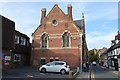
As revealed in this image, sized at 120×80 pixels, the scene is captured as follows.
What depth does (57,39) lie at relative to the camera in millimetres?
46594

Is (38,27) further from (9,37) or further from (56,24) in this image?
(9,37)

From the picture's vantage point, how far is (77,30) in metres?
45.1

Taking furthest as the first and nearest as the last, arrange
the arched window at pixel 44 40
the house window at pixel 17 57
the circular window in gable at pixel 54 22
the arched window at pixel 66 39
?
the arched window at pixel 44 40
the circular window in gable at pixel 54 22
the arched window at pixel 66 39
the house window at pixel 17 57

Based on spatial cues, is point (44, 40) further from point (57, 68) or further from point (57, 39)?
point (57, 68)

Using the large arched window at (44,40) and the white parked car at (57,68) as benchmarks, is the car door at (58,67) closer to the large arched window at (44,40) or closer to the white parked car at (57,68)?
the white parked car at (57,68)

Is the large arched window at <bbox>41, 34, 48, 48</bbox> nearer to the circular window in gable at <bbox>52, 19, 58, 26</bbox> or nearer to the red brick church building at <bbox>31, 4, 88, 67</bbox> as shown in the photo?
the red brick church building at <bbox>31, 4, 88, 67</bbox>

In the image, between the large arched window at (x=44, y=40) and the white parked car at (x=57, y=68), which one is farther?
the large arched window at (x=44, y=40)

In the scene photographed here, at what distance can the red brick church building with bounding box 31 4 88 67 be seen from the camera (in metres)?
45.0

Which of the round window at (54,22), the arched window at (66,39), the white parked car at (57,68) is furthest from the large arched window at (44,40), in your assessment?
the white parked car at (57,68)

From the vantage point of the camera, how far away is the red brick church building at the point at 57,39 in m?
45.0

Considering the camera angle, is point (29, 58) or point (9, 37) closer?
point (9, 37)

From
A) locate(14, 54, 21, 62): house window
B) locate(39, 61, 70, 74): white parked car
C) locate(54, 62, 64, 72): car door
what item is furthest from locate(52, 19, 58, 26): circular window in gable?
locate(54, 62, 64, 72): car door

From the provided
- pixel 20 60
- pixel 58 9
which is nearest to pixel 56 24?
pixel 58 9

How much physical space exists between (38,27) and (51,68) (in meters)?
17.8
